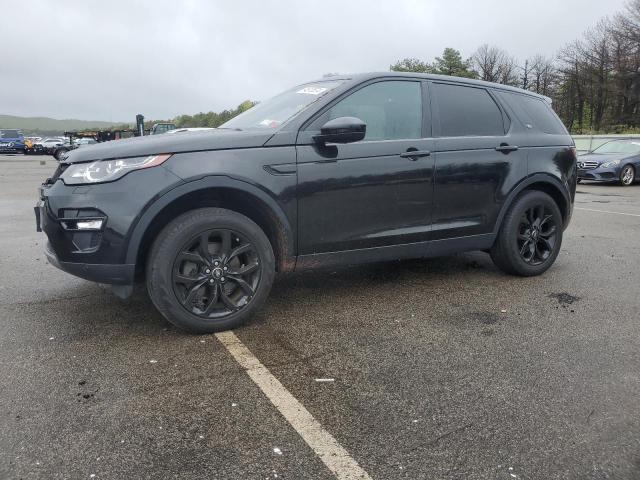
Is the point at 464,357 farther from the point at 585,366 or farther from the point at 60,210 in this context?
the point at 60,210

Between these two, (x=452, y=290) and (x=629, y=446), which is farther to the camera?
(x=452, y=290)

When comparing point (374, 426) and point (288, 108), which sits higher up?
point (288, 108)

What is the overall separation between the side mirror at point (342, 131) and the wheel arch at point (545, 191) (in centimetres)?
172

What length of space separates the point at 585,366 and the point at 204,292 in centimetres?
232

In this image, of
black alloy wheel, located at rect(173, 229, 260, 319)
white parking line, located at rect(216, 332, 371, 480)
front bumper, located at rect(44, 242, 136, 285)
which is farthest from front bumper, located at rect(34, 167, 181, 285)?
white parking line, located at rect(216, 332, 371, 480)

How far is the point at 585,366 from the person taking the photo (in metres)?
3.09

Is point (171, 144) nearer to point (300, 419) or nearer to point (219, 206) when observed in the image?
point (219, 206)

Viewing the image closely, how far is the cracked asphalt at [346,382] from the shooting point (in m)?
2.20

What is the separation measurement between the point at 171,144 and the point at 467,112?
2525mm

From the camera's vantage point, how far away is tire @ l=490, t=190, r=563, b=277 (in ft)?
15.7

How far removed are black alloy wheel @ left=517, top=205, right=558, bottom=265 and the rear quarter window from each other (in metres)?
0.77

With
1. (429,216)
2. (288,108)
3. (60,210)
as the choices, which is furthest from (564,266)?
(60,210)

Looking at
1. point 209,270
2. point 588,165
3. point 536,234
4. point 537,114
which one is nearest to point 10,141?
point 588,165

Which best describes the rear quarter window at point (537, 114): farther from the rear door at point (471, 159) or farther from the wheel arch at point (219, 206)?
the wheel arch at point (219, 206)
